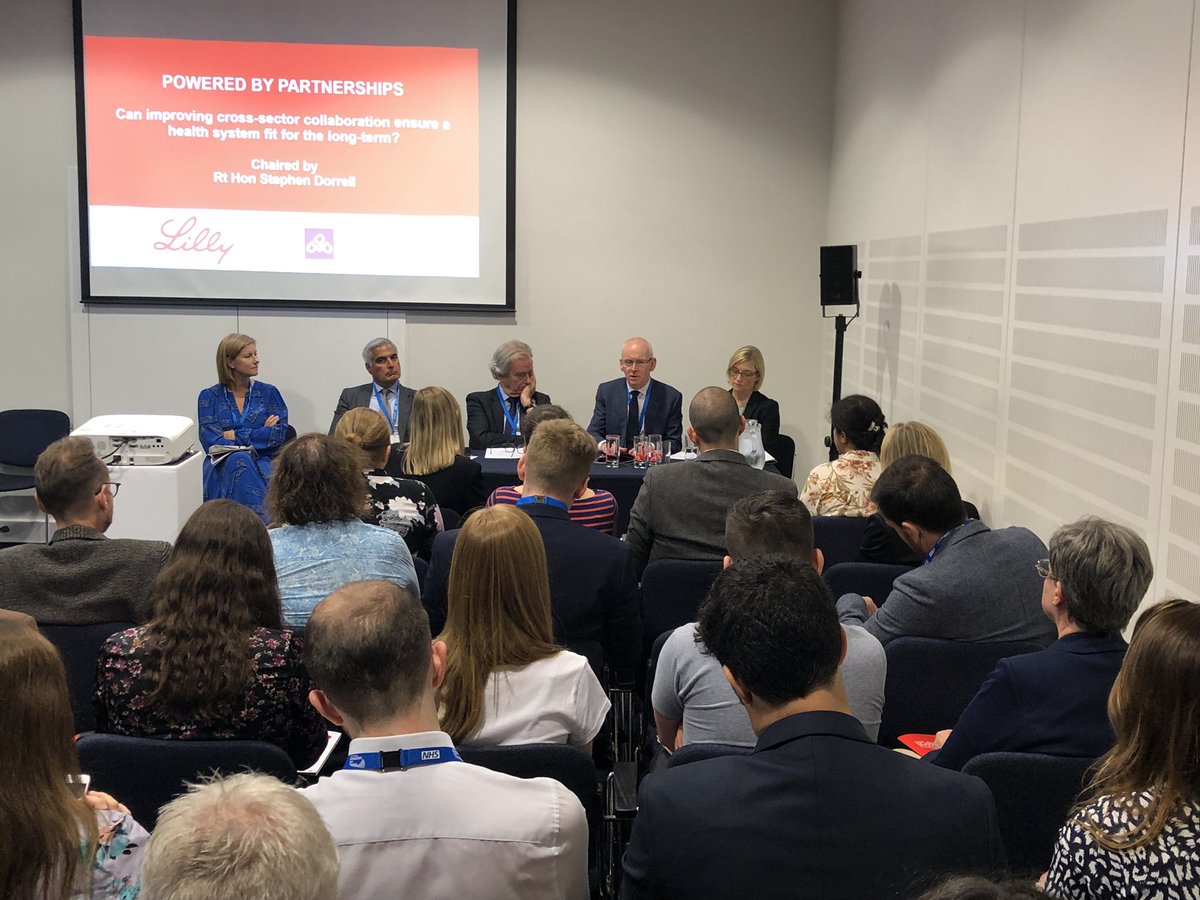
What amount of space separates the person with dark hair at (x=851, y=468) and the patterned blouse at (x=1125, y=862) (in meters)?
2.80

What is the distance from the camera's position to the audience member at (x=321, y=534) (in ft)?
9.52

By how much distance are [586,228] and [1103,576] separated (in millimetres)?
5847

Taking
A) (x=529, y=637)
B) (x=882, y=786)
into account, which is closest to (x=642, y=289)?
(x=529, y=637)

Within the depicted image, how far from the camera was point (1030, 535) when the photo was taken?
2.86 metres

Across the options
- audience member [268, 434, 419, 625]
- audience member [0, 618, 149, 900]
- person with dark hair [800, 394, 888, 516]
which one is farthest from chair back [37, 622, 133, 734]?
person with dark hair [800, 394, 888, 516]

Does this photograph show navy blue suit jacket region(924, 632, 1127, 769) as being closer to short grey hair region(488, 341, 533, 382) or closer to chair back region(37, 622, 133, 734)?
chair back region(37, 622, 133, 734)

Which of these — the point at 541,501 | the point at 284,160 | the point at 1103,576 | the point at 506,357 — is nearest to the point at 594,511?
the point at 541,501

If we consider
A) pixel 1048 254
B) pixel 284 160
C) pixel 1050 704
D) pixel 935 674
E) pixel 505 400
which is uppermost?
pixel 284 160

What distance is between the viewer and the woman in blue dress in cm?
625

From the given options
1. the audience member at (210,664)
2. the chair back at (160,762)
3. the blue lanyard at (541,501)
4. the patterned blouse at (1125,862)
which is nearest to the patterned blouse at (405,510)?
the blue lanyard at (541,501)

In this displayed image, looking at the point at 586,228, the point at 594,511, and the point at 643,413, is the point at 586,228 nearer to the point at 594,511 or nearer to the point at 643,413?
the point at 643,413

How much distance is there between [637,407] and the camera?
677cm

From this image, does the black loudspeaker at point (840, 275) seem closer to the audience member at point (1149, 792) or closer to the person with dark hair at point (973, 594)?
the person with dark hair at point (973, 594)

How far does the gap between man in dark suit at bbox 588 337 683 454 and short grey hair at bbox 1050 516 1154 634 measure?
4535 mm
